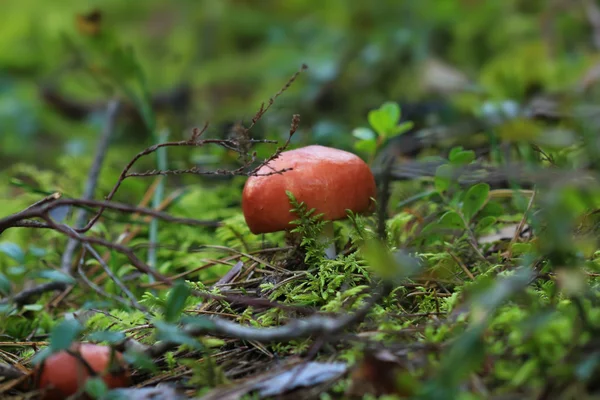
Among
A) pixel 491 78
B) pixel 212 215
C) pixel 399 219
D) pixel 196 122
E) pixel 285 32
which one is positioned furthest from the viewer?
pixel 285 32

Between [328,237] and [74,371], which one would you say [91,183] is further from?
[74,371]

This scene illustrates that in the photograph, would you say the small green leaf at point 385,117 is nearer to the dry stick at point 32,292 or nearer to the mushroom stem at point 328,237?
the mushroom stem at point 328,237

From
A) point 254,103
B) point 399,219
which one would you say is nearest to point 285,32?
point 254,103

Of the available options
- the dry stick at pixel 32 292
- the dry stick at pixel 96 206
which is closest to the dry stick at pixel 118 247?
the dry stick at pixel 96 206

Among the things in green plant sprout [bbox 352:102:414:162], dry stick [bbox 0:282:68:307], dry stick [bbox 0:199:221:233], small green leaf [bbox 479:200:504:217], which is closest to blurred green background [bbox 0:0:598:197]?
green plant sprout [bbox 352:102:414:162]

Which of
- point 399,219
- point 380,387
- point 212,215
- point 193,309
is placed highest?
point 380,387

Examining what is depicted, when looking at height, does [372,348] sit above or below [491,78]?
above

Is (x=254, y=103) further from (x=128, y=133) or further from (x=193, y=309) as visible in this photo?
(x=193, y=309)
